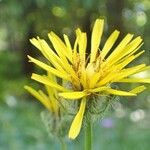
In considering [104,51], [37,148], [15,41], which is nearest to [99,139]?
[37,148]

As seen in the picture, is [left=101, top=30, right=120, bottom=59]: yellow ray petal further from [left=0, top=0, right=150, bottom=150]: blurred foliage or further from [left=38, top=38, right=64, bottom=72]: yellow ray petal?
[left=0, top=0, right=150, bottom=150]: blurred foliage

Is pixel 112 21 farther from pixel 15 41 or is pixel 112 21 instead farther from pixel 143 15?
pixel 15 41

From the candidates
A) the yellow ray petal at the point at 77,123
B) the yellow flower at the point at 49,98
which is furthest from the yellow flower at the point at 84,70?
the yellow flower at the point at 49,98

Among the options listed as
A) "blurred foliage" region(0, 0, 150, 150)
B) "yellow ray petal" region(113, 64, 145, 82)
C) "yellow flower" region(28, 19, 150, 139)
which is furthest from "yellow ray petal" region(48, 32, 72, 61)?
"blurred foliage" region(0, 0, 150, 150)

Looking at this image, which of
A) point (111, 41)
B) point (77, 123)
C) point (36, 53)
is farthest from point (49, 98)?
point (36, 53)

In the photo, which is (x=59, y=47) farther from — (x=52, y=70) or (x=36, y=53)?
(x=36, y=53)

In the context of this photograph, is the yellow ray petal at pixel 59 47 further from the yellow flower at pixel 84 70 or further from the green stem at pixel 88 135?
the green stem at pixel 88 135
